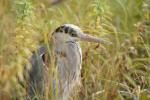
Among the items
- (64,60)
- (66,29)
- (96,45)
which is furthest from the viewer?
(96,45)

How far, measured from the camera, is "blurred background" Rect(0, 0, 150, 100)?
4820mm

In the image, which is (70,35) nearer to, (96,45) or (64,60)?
(64,60)

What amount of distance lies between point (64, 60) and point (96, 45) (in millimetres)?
361

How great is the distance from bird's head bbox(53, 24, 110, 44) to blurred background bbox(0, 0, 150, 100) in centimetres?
9

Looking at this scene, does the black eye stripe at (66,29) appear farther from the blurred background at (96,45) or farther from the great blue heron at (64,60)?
the blurred background at (96,45)

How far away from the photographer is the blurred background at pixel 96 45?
15.8ft

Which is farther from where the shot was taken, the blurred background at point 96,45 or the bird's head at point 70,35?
the bird's head at point 70,35

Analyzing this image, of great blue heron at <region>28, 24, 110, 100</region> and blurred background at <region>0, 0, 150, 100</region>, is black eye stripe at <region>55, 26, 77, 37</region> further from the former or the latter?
blurred background at <region>0, 0, 150, 100</region>

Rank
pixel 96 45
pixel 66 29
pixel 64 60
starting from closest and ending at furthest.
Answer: pixel 66 29
pixel 64 60
pixel 96 45

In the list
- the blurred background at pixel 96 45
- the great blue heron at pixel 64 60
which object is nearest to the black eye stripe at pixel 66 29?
the great blue heron at pixel 64 60

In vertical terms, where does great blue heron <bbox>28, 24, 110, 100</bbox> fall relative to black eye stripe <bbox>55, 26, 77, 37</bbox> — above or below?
below

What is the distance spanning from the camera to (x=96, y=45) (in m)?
5.69

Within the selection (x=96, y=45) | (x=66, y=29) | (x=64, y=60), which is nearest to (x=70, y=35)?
(x=66, y=29)

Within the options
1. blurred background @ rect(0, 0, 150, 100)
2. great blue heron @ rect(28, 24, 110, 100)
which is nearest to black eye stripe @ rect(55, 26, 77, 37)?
great blue heron @ rect(28, 24, 110, 100)
